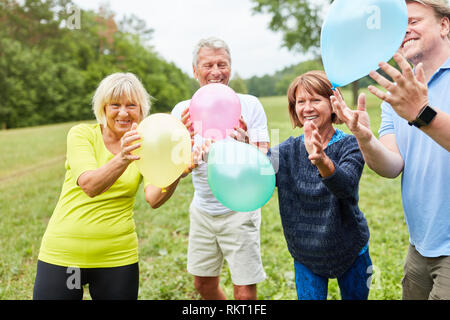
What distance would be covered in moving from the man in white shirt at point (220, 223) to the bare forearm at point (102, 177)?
1.92ft

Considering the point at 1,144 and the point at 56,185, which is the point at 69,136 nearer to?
the point at 56,185

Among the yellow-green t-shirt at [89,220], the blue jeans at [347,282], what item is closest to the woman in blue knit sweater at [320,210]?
the blue jeans at [347,282]

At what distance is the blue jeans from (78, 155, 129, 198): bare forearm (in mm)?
1042

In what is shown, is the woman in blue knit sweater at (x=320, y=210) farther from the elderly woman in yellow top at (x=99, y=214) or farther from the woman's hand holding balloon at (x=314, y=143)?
the elderly woman in yellow top at (x=99, y=214)

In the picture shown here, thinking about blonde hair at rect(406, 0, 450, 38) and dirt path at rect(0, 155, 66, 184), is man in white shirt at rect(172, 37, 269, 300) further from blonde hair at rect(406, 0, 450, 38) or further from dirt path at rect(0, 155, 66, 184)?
dirt path at rect(0, 155, 66, 184)

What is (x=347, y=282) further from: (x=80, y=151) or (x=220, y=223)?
(x=80, y=151)

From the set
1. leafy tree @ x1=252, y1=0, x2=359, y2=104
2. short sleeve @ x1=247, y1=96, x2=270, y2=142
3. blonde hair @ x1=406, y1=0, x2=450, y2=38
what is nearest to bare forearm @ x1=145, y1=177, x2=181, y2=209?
short sleeve @ x1=247, y1=96, x2=270, y2=142

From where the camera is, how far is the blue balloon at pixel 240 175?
5.13 ft

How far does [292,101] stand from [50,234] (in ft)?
4.70

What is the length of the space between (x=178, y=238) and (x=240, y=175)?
2.85 meters

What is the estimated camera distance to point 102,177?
163 centimetres

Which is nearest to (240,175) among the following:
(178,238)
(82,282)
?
(82,282)

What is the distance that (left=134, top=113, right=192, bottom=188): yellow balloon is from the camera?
1.58m

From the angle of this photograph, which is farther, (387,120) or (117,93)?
(117,93)
